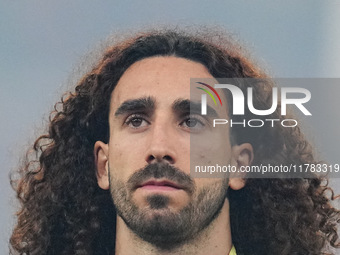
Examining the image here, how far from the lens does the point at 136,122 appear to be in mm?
6297

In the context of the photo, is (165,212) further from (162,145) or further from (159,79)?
(159,79)

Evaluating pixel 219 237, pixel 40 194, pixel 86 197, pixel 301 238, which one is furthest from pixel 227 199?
pixel 40 194

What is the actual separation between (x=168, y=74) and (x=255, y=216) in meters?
1.43

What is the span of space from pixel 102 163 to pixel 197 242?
1139mm

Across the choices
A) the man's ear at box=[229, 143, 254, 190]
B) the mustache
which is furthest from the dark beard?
the man's ear at box=[229, 143, 254, 190]

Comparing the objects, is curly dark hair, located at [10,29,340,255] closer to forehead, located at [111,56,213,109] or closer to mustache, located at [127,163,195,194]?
forehead, located at [111,56,213,109]

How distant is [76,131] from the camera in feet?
23.2

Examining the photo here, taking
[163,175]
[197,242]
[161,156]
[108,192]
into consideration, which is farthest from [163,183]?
[108,192]

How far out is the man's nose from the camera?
19.8 ft

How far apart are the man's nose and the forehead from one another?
0.86ft

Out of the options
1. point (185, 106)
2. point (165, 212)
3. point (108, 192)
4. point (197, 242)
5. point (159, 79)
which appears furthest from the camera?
point (108, 192)

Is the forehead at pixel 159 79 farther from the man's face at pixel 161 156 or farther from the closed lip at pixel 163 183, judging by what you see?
the closed lip at pixel 163 183

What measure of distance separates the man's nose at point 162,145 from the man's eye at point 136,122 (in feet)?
0.38

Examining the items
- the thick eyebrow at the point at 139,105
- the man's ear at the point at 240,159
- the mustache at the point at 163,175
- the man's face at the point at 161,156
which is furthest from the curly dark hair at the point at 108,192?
the mustache at the point at 163,175
